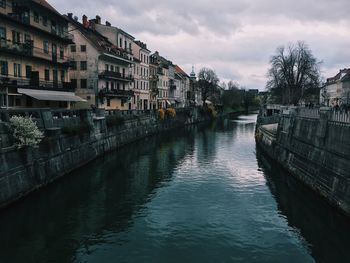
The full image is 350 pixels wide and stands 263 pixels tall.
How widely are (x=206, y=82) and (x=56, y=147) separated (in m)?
94.1

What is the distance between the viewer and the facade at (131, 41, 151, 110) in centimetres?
6806

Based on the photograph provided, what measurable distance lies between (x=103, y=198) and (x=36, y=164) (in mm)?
5026

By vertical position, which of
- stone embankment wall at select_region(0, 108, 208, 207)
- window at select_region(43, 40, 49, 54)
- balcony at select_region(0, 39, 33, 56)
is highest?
window at select_region(43, 40, 49, 54)

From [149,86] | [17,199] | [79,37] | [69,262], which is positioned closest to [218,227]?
[69,262]

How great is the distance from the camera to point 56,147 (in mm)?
26656

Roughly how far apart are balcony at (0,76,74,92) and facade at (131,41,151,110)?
2426cm

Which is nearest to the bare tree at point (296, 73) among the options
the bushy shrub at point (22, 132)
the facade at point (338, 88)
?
the facade at point (338, 88)

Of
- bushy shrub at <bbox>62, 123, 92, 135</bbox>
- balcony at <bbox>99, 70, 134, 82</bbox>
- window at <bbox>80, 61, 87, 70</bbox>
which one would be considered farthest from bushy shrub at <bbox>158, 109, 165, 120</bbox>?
bushy shrub at <bbox>62, 123, 92, 135</bbox>

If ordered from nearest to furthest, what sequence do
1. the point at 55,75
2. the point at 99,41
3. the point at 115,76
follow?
1. the point at 55,75
2. the point at 99,41
3. the point at 115,76

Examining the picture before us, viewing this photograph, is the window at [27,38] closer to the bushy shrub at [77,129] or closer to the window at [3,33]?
the window at [3,33]

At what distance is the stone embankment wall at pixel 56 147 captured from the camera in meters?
20.2

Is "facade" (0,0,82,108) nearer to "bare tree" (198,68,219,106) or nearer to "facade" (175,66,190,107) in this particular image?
"facade" (175,66,190,107)

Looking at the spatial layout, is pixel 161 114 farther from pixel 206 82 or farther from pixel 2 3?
pixel 206 82

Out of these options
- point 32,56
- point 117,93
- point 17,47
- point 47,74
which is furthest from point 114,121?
point 117,93
